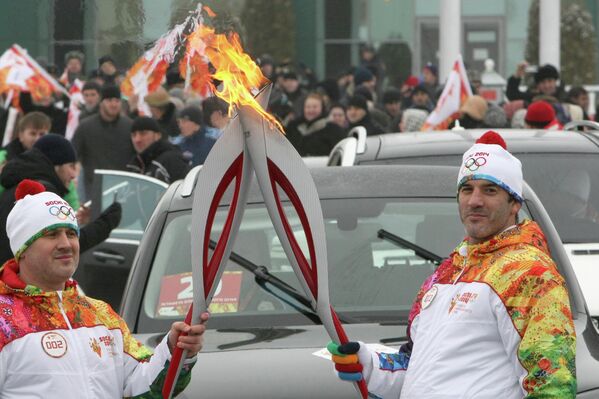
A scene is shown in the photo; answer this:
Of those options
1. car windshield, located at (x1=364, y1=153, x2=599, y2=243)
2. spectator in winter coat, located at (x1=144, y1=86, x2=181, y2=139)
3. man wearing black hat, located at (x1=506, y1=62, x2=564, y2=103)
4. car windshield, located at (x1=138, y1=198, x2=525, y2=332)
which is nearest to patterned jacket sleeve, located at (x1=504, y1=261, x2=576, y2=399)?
car windshield, located at (x1=138, y1=198, x2=525, y2=332)

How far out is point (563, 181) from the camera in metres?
8.72

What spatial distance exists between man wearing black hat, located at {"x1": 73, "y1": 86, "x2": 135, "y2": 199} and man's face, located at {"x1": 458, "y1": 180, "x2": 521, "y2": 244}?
30.6 feet

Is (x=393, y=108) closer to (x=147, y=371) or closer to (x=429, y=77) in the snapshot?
(x=429, y=77)

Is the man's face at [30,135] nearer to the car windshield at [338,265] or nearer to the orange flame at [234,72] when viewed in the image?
the car windshield at [338,265]

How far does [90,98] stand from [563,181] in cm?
834

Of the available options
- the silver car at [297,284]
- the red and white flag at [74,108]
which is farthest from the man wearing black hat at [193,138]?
the red and white flag at [74,108]

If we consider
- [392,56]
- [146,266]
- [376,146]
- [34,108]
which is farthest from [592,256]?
[392,56]

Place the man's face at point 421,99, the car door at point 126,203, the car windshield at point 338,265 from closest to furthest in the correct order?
the car windshield at point 338,265 → the car door at point 126,203 → the man's face at point 421,99

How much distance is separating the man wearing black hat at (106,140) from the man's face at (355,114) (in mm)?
3045

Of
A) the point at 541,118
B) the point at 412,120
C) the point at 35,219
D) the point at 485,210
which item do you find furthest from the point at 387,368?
the point at 412,120

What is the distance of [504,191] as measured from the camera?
475 cm

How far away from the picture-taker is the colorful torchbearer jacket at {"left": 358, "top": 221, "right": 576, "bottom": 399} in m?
4.38

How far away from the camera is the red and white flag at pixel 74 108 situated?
16270 mm

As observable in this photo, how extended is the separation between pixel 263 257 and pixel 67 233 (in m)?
1.74
